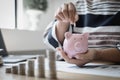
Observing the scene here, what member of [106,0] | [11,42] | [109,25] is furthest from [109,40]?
[11,42]

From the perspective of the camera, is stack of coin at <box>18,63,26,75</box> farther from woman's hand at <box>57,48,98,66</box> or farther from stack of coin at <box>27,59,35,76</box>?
woman's hand at <box>57,48,98,66</box>

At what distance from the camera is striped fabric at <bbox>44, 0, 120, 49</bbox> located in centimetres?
96

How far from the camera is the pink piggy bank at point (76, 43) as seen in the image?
0.64 m

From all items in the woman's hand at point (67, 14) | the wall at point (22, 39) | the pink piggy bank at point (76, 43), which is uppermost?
the woman's hand at point (67, 14)

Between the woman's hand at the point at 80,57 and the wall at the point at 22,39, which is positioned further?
the wall at the point at 22,39

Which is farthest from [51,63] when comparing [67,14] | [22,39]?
[22,39]

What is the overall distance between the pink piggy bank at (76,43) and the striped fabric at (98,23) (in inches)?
11.0

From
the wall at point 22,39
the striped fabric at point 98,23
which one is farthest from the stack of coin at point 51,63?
the wall at point 22,39

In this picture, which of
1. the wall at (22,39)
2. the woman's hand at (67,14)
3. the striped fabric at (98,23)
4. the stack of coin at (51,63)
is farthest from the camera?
the wall at (22,39)

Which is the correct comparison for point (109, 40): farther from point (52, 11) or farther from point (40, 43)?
point (52, 11)

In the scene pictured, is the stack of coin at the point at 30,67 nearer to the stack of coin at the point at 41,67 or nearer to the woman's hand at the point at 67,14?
the stack of coin at the point at 41,67

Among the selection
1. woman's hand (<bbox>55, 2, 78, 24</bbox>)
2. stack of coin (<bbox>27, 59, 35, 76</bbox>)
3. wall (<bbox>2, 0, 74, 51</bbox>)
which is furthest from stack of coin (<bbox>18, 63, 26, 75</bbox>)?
wall (<bbox>2, 0, 74, 51</bbox>)

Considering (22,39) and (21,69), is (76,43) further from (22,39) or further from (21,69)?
(22,39)

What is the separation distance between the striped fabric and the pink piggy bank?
280 millimetres
